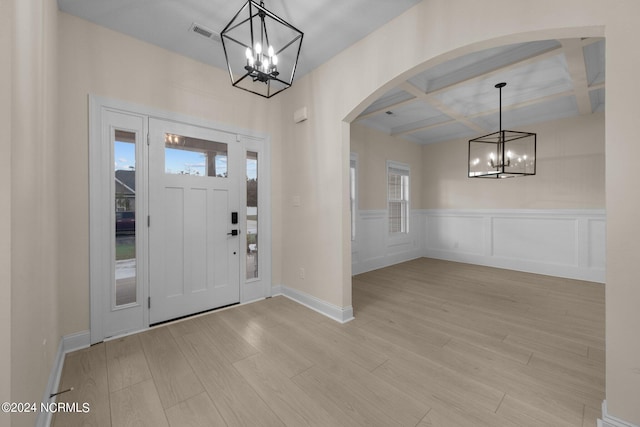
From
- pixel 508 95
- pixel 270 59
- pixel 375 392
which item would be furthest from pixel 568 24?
pixel 508 95

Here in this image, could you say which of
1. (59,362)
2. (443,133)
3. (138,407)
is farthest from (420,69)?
(443,133)

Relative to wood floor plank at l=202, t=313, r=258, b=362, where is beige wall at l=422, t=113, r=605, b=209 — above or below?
above

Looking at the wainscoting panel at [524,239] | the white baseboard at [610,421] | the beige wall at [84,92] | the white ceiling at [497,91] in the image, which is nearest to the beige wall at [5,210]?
the beige wall at [84,92]

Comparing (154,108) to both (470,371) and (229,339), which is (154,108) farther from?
(470,371)

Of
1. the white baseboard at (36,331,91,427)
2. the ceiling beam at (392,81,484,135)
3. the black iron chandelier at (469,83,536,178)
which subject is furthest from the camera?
the black iron chandelier at (469,83,536,178)

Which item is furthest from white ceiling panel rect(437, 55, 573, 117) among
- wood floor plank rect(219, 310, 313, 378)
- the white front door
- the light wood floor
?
wood floor plank rect(219, 310, 313, 378)

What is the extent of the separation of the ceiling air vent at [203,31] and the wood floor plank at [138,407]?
314cm

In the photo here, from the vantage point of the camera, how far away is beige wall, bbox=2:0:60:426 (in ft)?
3.36

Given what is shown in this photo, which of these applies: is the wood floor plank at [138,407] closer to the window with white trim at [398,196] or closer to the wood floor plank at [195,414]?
the wood floor plank at [195,414]

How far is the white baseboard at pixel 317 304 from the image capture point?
2863mm

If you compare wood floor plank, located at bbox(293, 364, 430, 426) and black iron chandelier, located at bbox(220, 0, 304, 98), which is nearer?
wood floor plank, located at bbox(293, 364, 430, 426)

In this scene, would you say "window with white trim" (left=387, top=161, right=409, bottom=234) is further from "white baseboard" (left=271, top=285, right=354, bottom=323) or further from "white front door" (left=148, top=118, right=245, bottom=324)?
"white front door" (left=148, top=118, right=245, bottom=324)

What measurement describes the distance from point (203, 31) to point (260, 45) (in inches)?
55.6

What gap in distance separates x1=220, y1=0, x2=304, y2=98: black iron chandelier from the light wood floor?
2.07 meters
